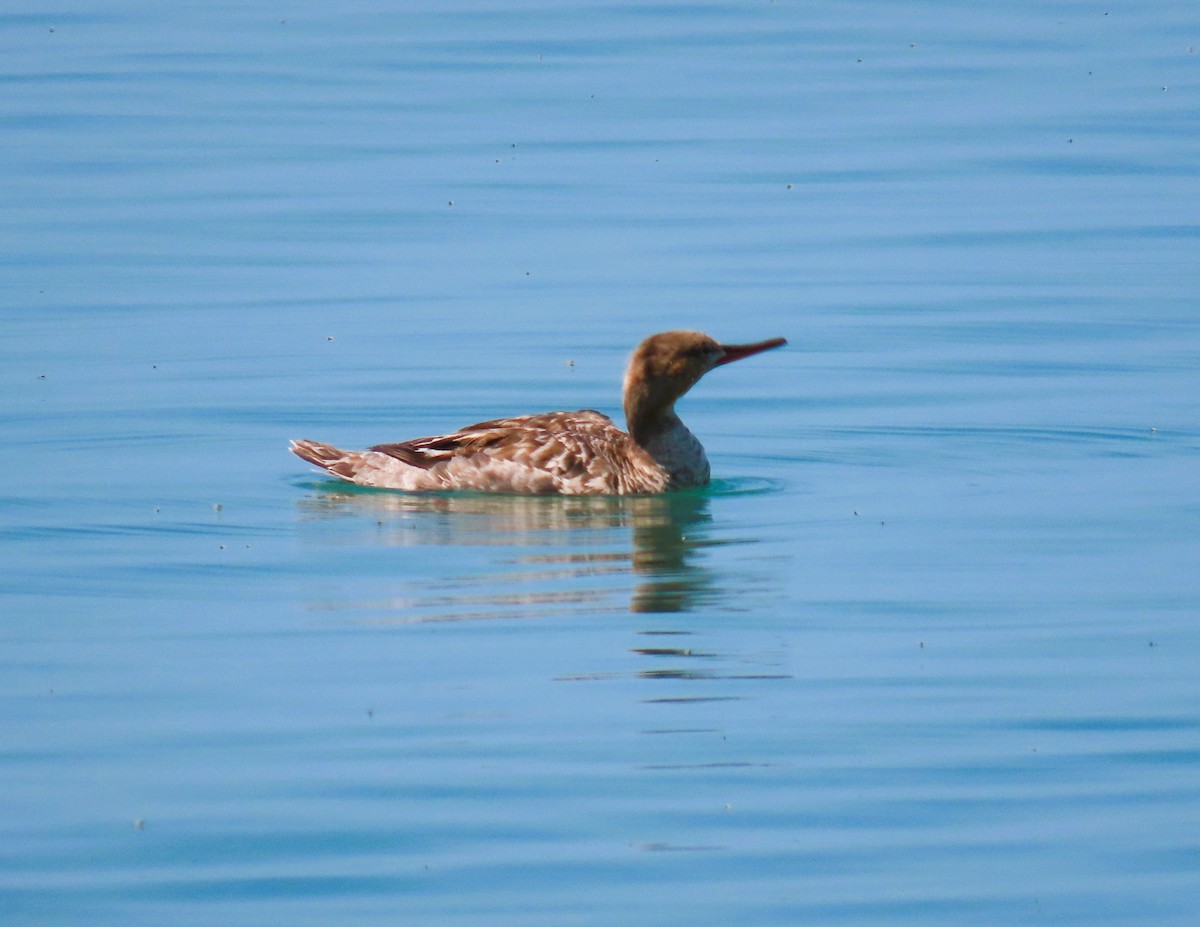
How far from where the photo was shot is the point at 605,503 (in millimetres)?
14211

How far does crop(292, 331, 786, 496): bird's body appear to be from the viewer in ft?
46.8

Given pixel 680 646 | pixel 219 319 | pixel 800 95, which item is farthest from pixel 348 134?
pixel 680 646

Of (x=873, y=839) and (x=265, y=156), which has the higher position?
(x=265, y=156)

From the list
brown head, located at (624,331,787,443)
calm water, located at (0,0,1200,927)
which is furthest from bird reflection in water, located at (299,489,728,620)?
brown head, located at (624,331,787,443)

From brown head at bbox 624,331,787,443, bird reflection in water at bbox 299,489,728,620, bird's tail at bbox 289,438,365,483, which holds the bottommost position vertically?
bird reflection in water at bbox 299,489,728,620

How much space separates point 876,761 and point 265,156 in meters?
17.0

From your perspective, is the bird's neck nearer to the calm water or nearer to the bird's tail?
the calm water

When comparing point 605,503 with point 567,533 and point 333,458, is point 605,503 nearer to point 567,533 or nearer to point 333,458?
point 567,533

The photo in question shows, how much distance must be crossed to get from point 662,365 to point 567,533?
1736 mm

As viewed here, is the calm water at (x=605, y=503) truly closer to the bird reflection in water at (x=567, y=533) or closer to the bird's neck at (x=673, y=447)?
the bird reflection in water at (x=567, y=533)

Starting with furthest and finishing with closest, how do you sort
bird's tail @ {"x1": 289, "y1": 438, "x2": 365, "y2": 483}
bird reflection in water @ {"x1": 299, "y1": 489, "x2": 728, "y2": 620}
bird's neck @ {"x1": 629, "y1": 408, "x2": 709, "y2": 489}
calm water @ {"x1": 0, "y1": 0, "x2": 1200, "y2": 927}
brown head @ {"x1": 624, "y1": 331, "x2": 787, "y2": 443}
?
brown head @ {"x1": 624, "y1": 331, "x2": 787, "y2": 443} < bird's tail @ {"x1": 289, "y1": 438, "x2": 365, "y2": 483} < bird's neck @ {"x1": 629, "y1": 408, "x2": 709, "y2": 489} < bird reflection in water @ {"x1": 299, "y1": 489, "x2": 728, "y2": 620} < calm water @ {"x1": 0, "y1": 0, "x2": 1200, "y2": 927}

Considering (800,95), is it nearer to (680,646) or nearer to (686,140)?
(686,140)

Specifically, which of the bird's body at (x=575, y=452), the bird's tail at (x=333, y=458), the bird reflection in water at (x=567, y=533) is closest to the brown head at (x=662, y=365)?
the bird's body at (x=575, y=452)

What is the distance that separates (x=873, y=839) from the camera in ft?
27.0
